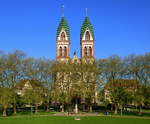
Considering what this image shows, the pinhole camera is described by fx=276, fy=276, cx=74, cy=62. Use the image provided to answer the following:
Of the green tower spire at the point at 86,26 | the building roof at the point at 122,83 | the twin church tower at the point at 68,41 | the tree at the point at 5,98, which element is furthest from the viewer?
the green tower spire at the point at 86,26

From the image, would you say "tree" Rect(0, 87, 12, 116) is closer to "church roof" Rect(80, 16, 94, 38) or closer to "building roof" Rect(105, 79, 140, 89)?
"building roof" Rect(105, 79, 140, 89)

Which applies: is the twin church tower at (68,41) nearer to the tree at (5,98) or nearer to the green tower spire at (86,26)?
the green tower spire at (86,26)

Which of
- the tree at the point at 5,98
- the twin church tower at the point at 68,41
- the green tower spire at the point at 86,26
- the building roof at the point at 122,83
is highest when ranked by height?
the green tower spire at the point at 86,26

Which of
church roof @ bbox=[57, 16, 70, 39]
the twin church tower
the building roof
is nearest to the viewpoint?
the building roof

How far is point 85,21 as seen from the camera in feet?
306

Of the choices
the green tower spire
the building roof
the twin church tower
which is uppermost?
the green tower spire

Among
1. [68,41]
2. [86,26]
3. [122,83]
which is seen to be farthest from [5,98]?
[86,26]

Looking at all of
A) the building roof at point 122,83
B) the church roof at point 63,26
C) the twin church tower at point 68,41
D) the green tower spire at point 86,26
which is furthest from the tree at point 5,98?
the green tower spire at point 86,26

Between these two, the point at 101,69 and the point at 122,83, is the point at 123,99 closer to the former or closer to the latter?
the point at 122,83

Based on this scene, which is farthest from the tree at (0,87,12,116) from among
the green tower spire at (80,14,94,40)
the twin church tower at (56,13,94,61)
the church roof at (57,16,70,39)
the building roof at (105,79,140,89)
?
the green tower spire at (80,14,94,40)

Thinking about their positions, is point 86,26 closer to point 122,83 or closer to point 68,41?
point 68,41

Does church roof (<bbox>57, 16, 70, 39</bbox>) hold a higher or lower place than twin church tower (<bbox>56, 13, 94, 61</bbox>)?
higher

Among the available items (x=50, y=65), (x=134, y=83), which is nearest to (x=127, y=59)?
(x=134, y=83)

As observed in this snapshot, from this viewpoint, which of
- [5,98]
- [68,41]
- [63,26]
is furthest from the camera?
[63,26]
